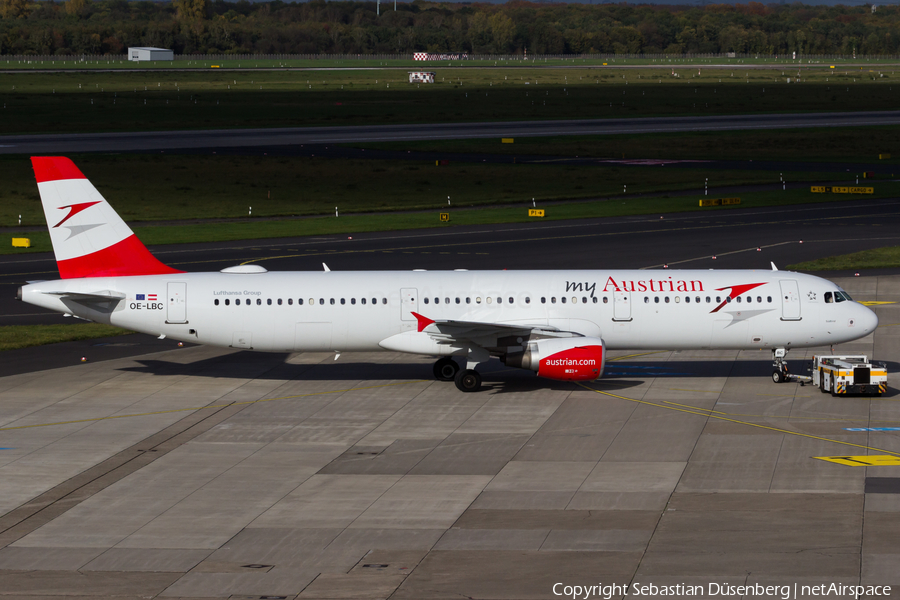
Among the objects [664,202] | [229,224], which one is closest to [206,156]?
[229,224]

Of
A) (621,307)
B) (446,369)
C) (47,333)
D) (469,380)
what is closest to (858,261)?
(621,307)

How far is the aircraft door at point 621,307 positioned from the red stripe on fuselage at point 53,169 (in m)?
21.3

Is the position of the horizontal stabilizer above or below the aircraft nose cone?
above

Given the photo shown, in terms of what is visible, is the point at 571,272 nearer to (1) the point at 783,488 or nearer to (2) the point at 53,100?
(1) the point at 783,488

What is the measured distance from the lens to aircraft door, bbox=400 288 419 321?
137 ft

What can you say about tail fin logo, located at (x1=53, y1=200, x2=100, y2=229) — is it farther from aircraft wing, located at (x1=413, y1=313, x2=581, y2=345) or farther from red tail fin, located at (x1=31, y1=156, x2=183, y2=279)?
aircraft wing, located at (x1=413, y1=313, x2=581, y2=345)

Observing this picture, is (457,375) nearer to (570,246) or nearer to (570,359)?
(570,359)

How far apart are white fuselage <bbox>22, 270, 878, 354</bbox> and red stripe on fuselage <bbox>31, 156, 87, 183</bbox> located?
4162 mm

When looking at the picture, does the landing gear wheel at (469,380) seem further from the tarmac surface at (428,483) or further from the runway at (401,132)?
the runway at (401,132)

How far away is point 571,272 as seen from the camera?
42719 millimetres

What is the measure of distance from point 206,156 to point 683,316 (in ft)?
289

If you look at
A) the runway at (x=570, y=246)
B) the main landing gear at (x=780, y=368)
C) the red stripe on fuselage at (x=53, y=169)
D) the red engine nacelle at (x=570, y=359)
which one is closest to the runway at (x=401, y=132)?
the runway at (x=570, y=246)

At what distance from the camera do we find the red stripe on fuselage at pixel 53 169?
41.5m

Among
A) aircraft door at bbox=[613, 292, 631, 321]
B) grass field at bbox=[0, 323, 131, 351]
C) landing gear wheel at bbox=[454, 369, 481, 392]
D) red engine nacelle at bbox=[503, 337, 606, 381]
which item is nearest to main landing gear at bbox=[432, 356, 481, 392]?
landing gear wheel at bbox=[454, 369, 481, 392]
